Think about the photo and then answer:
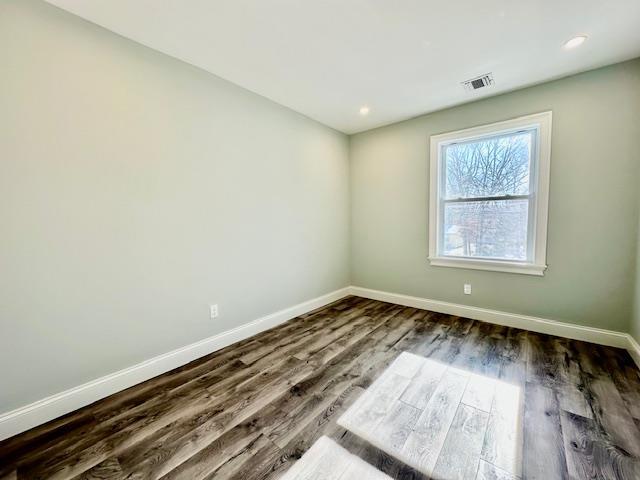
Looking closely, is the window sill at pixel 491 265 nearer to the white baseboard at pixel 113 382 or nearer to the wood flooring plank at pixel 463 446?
the wood flooring plank at pixel 463 446

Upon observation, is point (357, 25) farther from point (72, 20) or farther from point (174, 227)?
point (174, 227)

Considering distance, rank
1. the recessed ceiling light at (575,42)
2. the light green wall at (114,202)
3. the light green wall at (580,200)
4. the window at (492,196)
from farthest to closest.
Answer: the window at (492,196) → the light green wall at (580,200) → the recessed ceiling light at (575,42) → the light green wall at (114,202)

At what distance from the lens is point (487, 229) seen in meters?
3.15

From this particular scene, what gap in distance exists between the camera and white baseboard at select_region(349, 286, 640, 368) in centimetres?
246

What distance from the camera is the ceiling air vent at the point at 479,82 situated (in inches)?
102

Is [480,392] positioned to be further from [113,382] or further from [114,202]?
[114,202]

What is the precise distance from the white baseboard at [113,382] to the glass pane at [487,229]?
2.48m

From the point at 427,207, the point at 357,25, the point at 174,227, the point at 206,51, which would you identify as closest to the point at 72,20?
the point at 206,51

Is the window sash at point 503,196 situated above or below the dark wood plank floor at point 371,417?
above

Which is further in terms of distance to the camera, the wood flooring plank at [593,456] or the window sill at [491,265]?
the window sill at [491,265]

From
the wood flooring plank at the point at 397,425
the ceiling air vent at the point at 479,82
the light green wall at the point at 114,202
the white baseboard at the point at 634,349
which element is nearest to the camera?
the wood flooring plank at the point at 397,425

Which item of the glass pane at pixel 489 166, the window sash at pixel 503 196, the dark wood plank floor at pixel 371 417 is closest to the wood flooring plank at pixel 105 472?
the dark wood plank floor at pixel 371 417

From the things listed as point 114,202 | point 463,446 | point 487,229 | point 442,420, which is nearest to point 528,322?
point 487,229

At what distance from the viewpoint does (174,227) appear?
2.28 m
